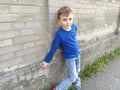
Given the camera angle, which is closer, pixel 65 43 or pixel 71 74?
pixel 65 43

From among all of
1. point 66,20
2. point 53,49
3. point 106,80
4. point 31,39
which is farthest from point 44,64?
point 106,80

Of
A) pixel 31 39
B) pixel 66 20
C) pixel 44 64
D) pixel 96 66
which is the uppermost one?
pixel 66 20

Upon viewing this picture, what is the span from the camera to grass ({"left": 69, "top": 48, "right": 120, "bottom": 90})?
12.7 feet

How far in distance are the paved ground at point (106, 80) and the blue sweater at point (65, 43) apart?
3.06ft

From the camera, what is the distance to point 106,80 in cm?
384

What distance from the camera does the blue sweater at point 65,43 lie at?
2.79 meters

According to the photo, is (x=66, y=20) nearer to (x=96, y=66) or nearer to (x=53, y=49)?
(x=53, y=49)

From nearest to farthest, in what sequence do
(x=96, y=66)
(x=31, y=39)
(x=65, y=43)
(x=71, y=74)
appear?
(x=31, y=39), (x=65, y=43), (x=71, y=74), (x=96, y=66)

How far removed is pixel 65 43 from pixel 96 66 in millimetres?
1680

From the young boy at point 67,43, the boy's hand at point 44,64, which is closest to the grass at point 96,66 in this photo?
the young boy at point 67,43

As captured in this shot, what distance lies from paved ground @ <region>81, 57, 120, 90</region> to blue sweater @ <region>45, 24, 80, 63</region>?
93cm

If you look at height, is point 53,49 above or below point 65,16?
below

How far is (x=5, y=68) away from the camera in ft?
8.07

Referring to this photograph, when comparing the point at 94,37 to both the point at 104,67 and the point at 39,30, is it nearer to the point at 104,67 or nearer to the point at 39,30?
the point at 104,67
